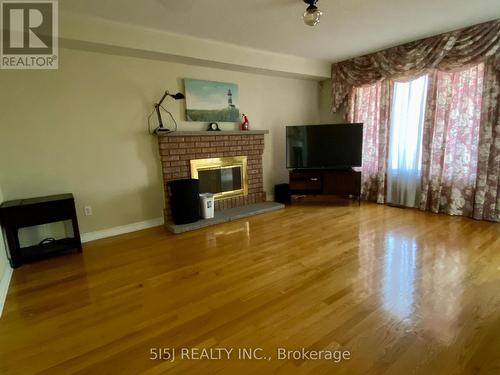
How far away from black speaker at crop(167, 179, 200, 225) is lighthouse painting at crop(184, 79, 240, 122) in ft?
3.12

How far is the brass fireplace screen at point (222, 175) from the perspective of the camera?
3734 millimetres

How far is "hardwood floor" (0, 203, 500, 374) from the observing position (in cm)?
135

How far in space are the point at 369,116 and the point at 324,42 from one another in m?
1.43

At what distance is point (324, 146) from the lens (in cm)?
412

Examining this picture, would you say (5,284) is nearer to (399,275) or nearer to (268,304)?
(268,304)

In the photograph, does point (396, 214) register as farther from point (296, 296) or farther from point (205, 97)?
point (205, 97)

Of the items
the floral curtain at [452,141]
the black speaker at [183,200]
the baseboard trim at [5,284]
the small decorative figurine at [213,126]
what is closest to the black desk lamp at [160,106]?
the small decorative figurine at [213,126]

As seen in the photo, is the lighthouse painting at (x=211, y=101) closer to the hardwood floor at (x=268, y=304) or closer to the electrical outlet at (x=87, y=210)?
the electrical outlet at (x=87, y=210)

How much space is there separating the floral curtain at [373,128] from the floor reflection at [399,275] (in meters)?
1.52

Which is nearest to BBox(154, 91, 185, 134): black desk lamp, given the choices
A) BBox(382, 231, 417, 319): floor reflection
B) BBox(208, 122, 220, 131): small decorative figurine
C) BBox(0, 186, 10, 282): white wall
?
BBox(208, 122, 220, 131): small decorative figurine

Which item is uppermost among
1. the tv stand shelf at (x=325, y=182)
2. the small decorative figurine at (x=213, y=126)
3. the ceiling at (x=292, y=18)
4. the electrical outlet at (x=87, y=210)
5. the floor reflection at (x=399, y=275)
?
the ceiling at (x=292, y=18)

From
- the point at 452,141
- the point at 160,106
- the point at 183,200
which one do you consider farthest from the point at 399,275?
the point at 160,106

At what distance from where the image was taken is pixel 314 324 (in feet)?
5.18

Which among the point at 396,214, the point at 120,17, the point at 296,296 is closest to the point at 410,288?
the point at 296,296
